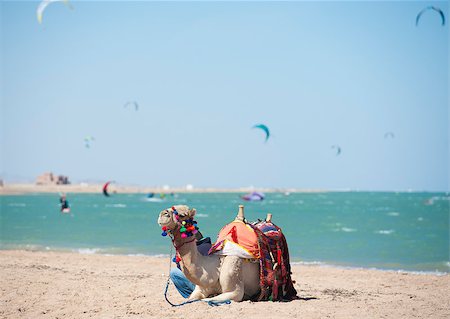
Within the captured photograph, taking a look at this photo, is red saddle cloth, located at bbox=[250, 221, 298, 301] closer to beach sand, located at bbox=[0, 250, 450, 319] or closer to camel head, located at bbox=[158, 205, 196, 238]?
beach sand, located at bbox=[0, 250, 450, 319]

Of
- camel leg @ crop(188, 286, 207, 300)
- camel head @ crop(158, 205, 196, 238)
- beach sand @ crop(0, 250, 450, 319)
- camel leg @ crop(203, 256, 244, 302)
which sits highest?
camel head @ crop(158, 205, 196, 238)

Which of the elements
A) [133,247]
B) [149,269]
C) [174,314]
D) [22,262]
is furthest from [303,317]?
[133,247]

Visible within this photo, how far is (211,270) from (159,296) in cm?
164

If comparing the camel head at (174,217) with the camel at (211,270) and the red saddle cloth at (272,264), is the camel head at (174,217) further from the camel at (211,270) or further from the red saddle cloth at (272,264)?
the red saddle cloth at (272,264)

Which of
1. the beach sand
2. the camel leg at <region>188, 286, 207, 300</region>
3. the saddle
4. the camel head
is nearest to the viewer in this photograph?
the camel head

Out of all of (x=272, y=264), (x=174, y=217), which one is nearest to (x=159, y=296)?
(x=272, y=264)

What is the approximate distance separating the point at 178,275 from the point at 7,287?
2.80m

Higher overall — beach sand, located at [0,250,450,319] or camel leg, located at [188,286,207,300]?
camel leg, located at [188,286,207,300]

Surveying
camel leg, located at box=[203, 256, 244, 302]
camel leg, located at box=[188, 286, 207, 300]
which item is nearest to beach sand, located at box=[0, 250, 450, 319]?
camel leg, located at box=[203, 256, 244, 302]

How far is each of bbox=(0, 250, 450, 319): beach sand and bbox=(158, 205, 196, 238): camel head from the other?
1119mm

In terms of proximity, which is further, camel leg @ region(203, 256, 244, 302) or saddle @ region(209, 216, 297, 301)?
saddle @ region(209, 216, 297, 301)

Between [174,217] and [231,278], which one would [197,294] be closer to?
[231,278]

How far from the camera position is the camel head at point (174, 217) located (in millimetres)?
7402

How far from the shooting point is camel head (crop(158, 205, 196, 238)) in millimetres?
7402
